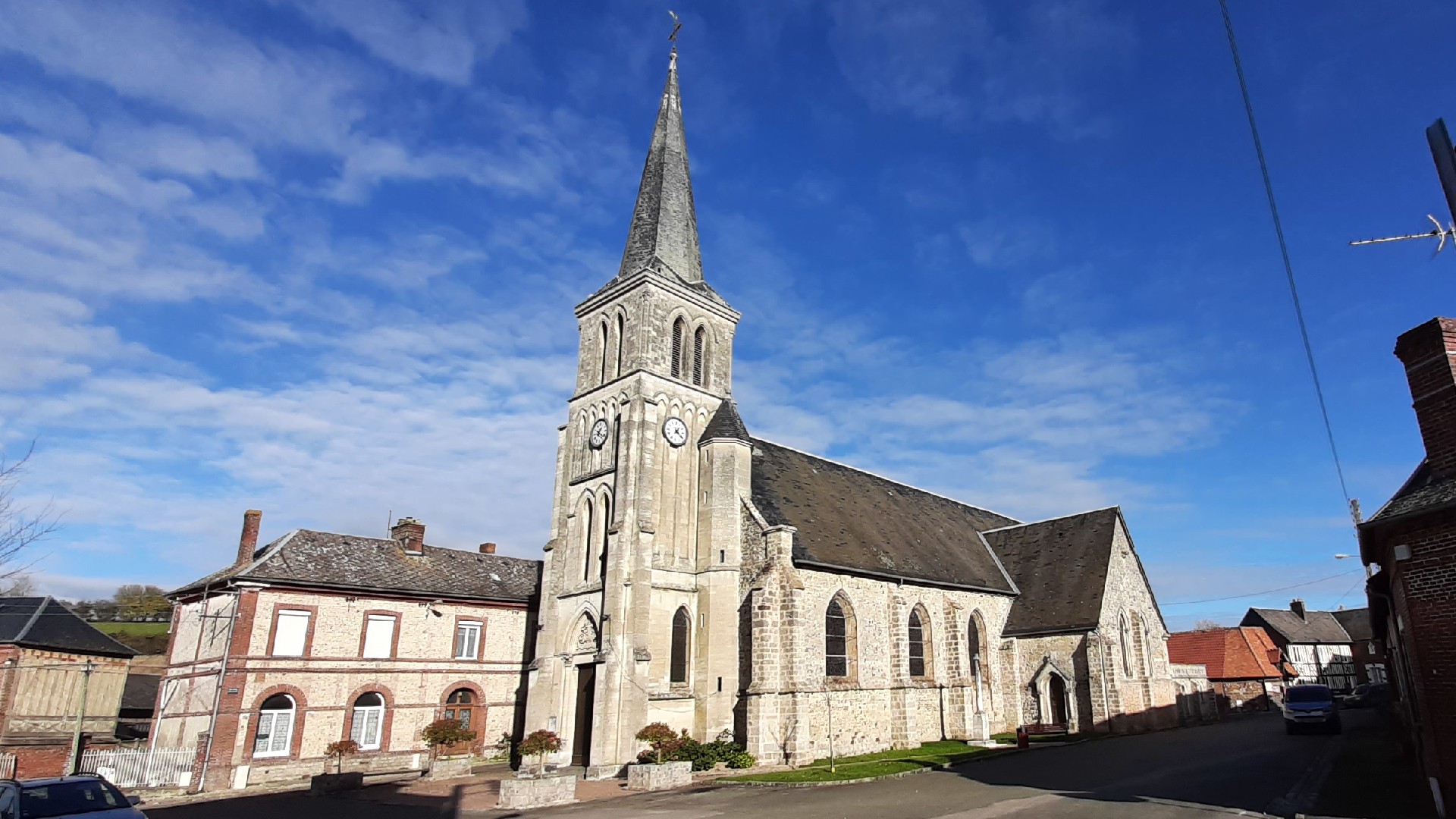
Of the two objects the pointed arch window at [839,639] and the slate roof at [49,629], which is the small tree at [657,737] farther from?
the slate roof at [49,629]

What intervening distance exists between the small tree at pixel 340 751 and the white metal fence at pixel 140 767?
380 cm

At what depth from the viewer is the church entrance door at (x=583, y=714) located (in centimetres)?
2562

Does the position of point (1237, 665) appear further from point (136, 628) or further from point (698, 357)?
point (136, 628)

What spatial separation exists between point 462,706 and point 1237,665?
46570 mm

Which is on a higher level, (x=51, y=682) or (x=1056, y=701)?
(x=51, y=682)

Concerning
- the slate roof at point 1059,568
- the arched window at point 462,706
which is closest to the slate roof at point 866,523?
the slate roof at point 1059,568

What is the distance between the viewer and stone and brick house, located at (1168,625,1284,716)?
4941cm

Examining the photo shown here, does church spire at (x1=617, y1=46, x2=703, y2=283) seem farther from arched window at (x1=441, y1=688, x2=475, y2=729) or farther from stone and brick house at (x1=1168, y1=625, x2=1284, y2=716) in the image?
stone and brick house at (x1=1168, y1=625, x2=1284, y2=716)

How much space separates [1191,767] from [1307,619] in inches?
2616

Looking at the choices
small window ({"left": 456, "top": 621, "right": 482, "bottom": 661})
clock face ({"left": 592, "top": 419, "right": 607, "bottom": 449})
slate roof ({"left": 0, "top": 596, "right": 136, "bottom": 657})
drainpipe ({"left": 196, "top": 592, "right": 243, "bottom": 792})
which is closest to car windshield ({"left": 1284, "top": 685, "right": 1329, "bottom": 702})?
clock face ({"left": 592, "top": 419, "right": 607, "bottom": 449})

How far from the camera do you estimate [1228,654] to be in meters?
50.5

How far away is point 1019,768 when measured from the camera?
21.0 m

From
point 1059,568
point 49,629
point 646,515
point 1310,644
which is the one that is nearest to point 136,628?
point 49,629

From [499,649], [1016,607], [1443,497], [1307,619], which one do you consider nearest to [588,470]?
[499,649]
